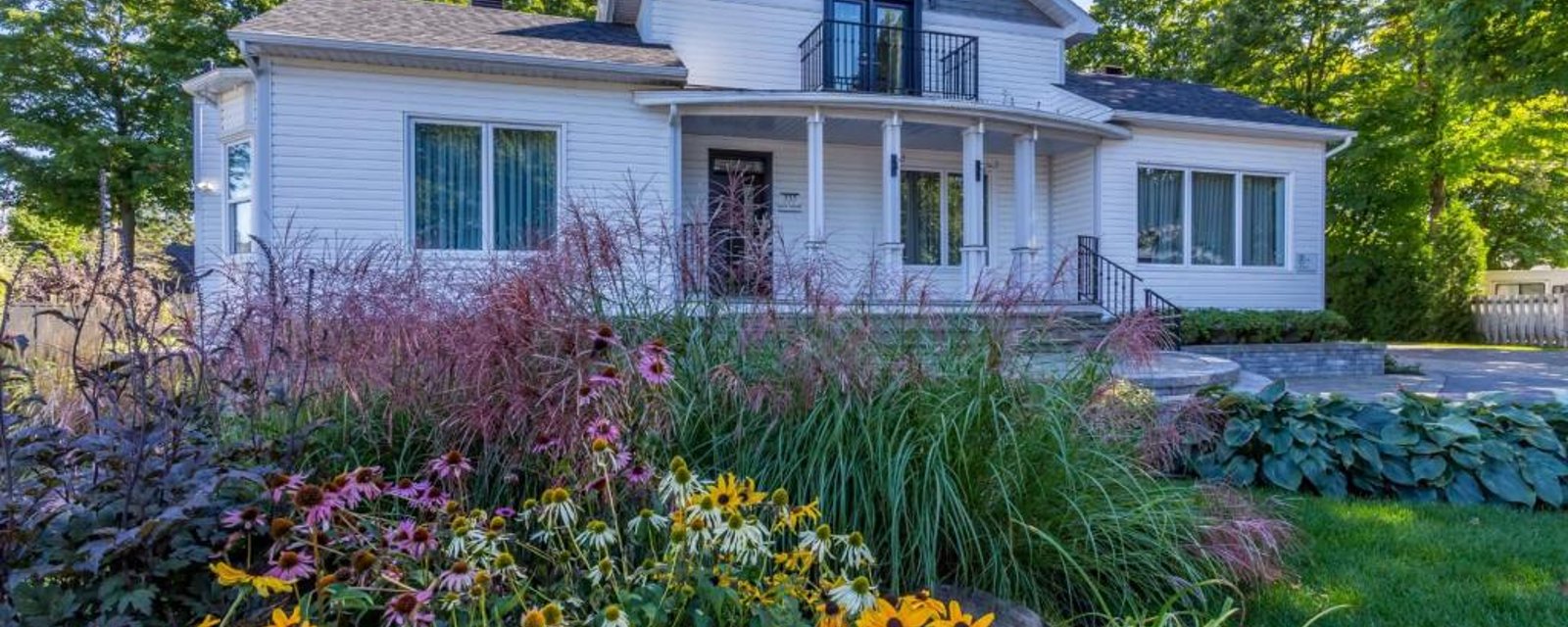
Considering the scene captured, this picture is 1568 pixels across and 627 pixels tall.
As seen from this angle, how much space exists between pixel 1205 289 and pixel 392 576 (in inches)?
492

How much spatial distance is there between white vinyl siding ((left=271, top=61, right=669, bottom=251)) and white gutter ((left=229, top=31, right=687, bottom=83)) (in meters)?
0.29

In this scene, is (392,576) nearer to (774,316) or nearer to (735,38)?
(774,316)

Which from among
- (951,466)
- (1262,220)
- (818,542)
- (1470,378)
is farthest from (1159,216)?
(818,542)

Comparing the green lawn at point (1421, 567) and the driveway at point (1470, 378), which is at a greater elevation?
the driveway at point (1470, 378)

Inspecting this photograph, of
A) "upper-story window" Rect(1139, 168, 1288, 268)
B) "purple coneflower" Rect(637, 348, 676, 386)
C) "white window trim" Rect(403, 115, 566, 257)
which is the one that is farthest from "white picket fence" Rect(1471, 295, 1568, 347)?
"purple coneflower" Rect(637, 348, 676, 386)

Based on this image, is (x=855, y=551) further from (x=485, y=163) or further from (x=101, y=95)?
(x=101, y=95)

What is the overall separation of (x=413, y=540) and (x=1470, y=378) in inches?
455

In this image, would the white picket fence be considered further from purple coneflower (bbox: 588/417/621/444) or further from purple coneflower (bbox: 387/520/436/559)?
purple coneflower (bbox: 387/520/436/559)

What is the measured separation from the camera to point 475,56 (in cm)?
→ 892

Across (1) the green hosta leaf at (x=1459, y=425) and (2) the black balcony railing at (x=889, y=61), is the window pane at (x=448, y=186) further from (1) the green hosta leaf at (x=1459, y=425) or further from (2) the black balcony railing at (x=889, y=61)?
(1) the green hosta leaf at (x=1459, y=425)

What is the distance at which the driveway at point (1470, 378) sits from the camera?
831 cm

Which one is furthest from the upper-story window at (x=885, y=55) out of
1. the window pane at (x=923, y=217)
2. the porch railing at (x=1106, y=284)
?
the porch railing at (x=1106, y=284)

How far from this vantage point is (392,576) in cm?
164

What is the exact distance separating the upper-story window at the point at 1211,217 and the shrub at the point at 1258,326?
1444 mm
